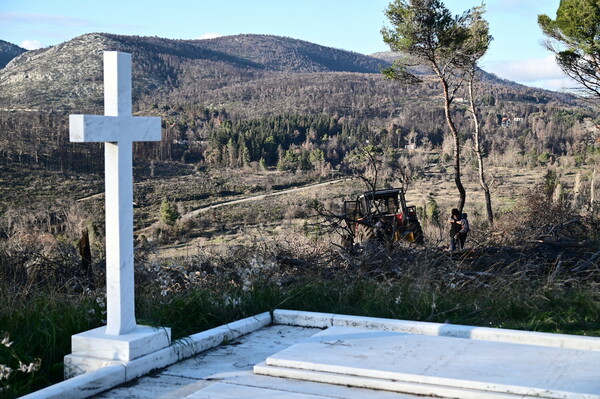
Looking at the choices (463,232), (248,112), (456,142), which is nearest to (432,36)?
(456,142)

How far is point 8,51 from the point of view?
116438 mm

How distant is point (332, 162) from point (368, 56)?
80.8 m

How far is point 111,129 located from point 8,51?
124m

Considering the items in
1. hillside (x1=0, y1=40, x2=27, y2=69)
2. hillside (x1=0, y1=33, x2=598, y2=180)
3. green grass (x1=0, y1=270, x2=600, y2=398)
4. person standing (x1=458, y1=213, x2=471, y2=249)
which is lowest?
person standing (x1=458, y1=213, x2=471, y2=249)

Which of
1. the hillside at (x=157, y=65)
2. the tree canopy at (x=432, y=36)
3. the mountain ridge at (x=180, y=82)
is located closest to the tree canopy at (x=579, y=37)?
the tree canopy at (x=432, y=36)

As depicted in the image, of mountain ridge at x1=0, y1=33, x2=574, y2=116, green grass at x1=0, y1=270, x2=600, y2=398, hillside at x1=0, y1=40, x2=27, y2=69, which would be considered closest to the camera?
green grass at x1=0, y1=270, x2=600, y2=398

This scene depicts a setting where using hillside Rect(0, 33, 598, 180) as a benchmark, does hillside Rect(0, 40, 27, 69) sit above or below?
above

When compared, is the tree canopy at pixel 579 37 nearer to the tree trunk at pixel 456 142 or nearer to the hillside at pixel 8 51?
the tree trunk at pixel 456 142

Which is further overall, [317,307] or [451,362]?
[317,307]

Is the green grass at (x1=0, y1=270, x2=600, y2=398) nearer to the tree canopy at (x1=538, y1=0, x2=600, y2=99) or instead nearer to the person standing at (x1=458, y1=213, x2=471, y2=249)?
the person standing at (x1=458, y1=213, x2=471, y2=249)

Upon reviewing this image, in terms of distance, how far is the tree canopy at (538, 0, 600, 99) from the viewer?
26381mm

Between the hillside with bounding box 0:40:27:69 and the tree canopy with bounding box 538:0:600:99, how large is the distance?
10150 centimetres

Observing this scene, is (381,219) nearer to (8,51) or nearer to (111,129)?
(111,129)

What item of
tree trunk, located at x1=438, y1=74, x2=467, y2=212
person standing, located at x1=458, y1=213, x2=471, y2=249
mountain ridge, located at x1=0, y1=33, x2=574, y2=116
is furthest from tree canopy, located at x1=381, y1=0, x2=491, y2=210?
mountain ridge, located at x1=0, y1=33, x2=574, y2=116
